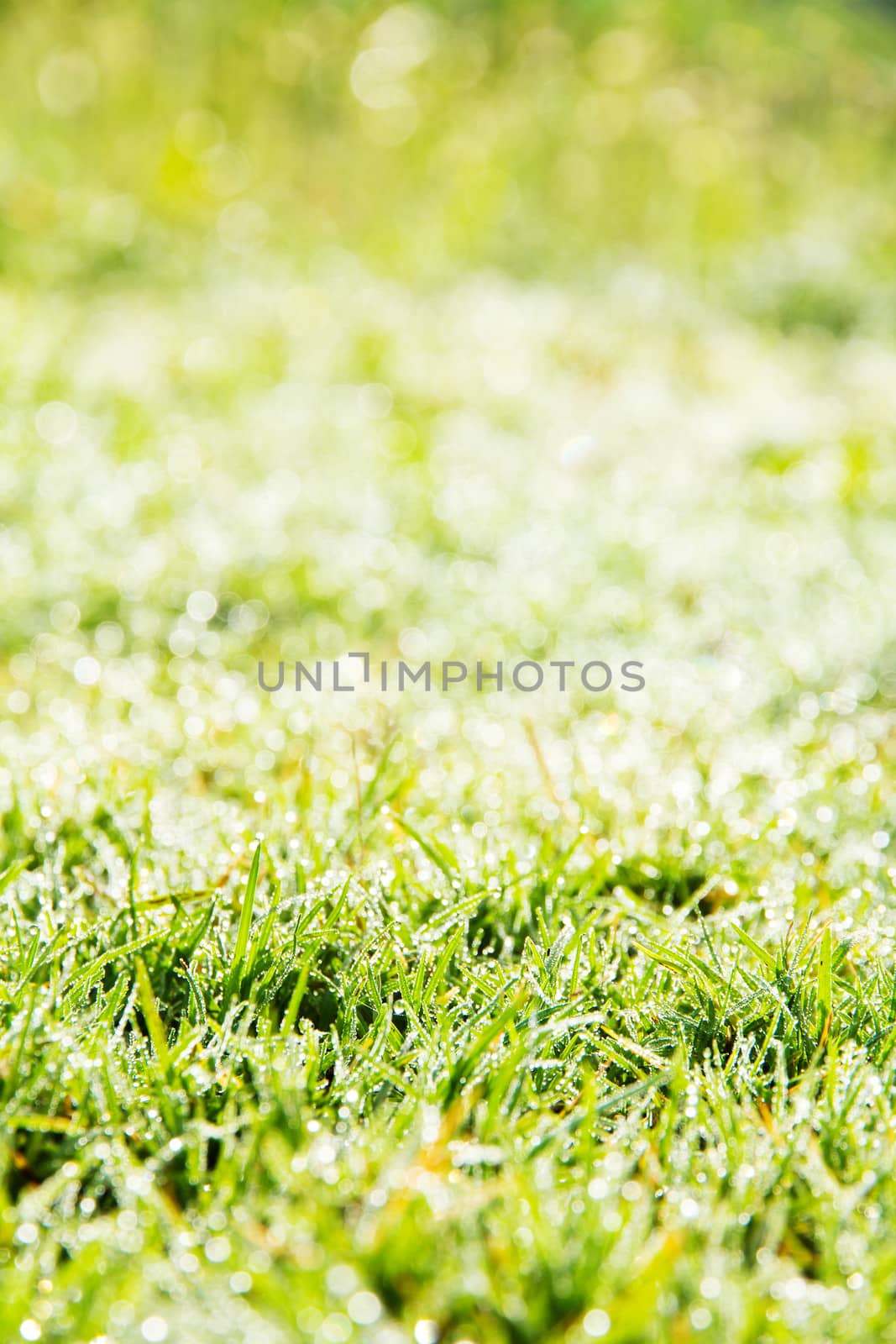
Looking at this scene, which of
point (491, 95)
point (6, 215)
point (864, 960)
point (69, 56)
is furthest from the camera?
point (491, 95)

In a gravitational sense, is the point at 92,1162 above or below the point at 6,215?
below

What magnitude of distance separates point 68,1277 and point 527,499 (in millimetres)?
3344

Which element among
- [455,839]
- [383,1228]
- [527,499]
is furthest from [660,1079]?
[527,499]

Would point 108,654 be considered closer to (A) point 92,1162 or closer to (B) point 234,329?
(A) point 92,1162

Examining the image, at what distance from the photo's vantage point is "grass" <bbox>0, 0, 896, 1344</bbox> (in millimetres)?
1153

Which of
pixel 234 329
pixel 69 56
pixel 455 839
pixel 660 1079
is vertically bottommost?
pixel 660 1079

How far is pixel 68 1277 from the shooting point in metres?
1.10

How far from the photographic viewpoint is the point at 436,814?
2.07m

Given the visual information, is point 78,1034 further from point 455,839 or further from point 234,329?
point 234,329

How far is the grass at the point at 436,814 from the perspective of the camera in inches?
45.4

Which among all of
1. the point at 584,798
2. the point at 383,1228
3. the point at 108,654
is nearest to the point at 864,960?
the point at 584,798

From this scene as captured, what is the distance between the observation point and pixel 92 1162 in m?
1.27

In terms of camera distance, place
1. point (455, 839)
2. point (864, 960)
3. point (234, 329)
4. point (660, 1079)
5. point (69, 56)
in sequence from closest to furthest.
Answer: point (660, 1079) < point (864, 960) < point (455, 839) < point (234, 329) < point (69, 56)

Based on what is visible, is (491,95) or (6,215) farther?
(491,95)
